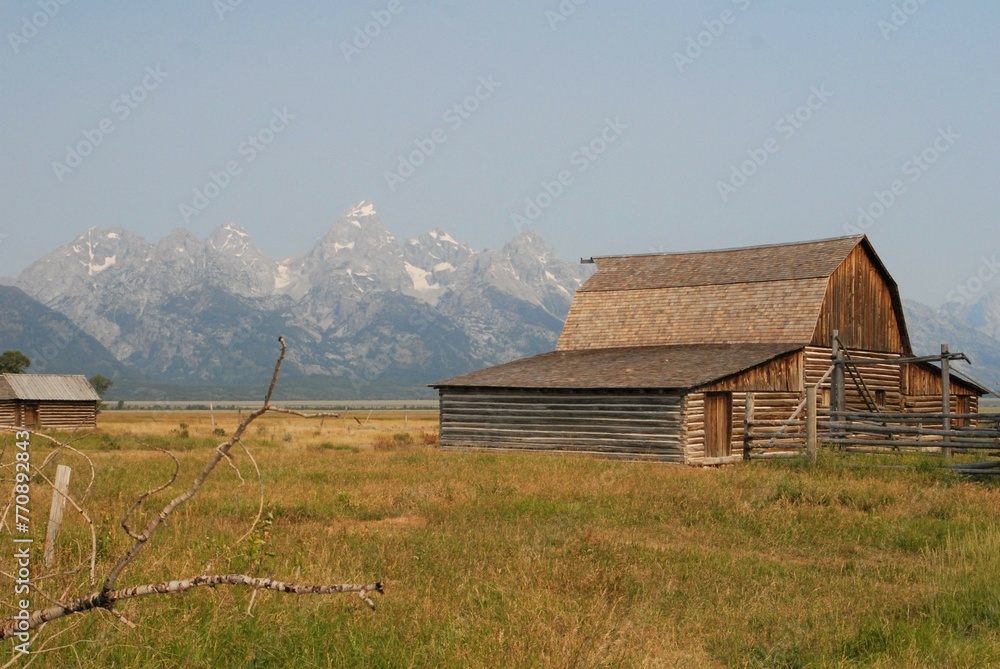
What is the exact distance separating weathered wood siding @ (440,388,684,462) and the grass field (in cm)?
860

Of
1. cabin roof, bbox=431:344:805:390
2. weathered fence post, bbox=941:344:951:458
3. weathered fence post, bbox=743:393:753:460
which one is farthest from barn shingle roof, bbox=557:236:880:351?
weathered fence post, bbox=941:344:951:458

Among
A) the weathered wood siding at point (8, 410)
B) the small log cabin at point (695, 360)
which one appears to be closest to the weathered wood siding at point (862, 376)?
the small log cabin at point (695, 360)

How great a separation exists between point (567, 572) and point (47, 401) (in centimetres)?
5487

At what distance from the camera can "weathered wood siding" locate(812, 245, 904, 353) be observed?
33.3 m

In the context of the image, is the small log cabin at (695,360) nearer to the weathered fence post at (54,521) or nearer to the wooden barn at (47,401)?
the weathered fence post at (54,521)

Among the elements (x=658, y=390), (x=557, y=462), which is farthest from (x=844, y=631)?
(x=658, y=390)

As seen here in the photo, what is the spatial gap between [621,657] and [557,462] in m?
18.8

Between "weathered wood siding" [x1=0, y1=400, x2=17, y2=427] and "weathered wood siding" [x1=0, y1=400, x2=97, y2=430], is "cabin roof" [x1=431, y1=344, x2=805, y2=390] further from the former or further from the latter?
"weathered wood siding" [x1=0, y1=400, x2=17, y2=427]

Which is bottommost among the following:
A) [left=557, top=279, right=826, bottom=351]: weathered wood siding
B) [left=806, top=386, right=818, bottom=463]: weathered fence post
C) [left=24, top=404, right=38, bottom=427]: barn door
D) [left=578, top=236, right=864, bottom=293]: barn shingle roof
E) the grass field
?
the grass field

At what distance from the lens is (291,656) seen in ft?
21.8

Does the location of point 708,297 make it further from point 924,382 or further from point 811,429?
point 811,429

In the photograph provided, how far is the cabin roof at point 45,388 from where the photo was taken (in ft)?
185

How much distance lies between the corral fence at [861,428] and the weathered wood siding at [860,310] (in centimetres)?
87

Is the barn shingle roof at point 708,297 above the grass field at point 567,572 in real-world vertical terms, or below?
above
